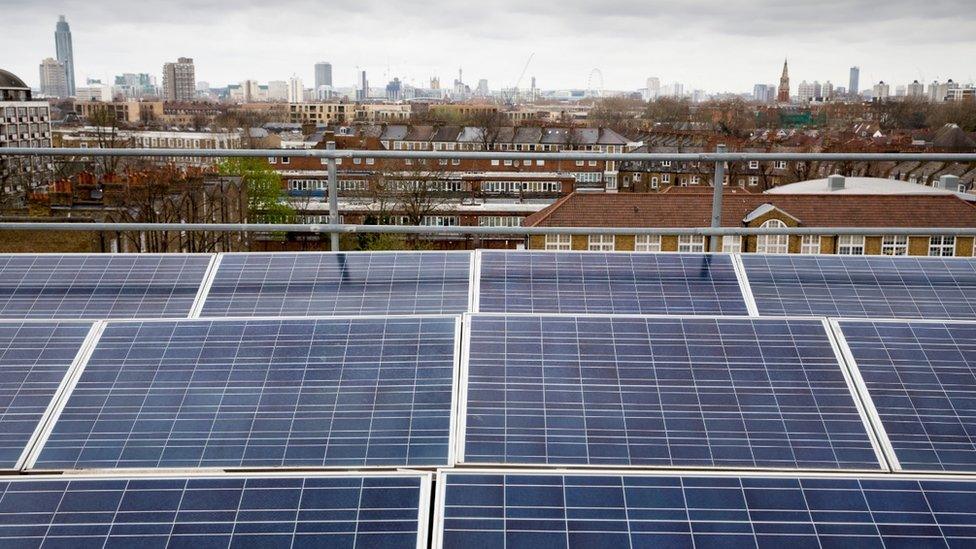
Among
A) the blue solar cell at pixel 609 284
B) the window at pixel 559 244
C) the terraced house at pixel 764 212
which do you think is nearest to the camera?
the blue solar cell at pixel 609 284

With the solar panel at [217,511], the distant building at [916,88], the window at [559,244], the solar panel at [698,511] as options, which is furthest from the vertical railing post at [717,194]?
the distant building at [916,88]

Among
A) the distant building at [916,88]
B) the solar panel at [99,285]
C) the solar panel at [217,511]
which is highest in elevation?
the distant building at [916,88]

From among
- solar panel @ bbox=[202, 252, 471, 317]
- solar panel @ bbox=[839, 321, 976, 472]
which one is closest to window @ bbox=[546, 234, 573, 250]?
solar panel @ bbox=[202, 252, 471, 317]

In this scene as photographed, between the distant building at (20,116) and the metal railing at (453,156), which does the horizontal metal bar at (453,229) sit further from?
the distant building at (20,116)

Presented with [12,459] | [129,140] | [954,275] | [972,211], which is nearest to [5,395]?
[12,459]

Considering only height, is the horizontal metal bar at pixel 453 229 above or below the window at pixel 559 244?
above

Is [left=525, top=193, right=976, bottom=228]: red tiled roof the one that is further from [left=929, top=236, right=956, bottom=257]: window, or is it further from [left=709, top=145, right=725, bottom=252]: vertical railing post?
[left=709, top=145, right=725, bottom=252]: vertical railing post

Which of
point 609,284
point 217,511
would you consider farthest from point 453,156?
point 217,511
